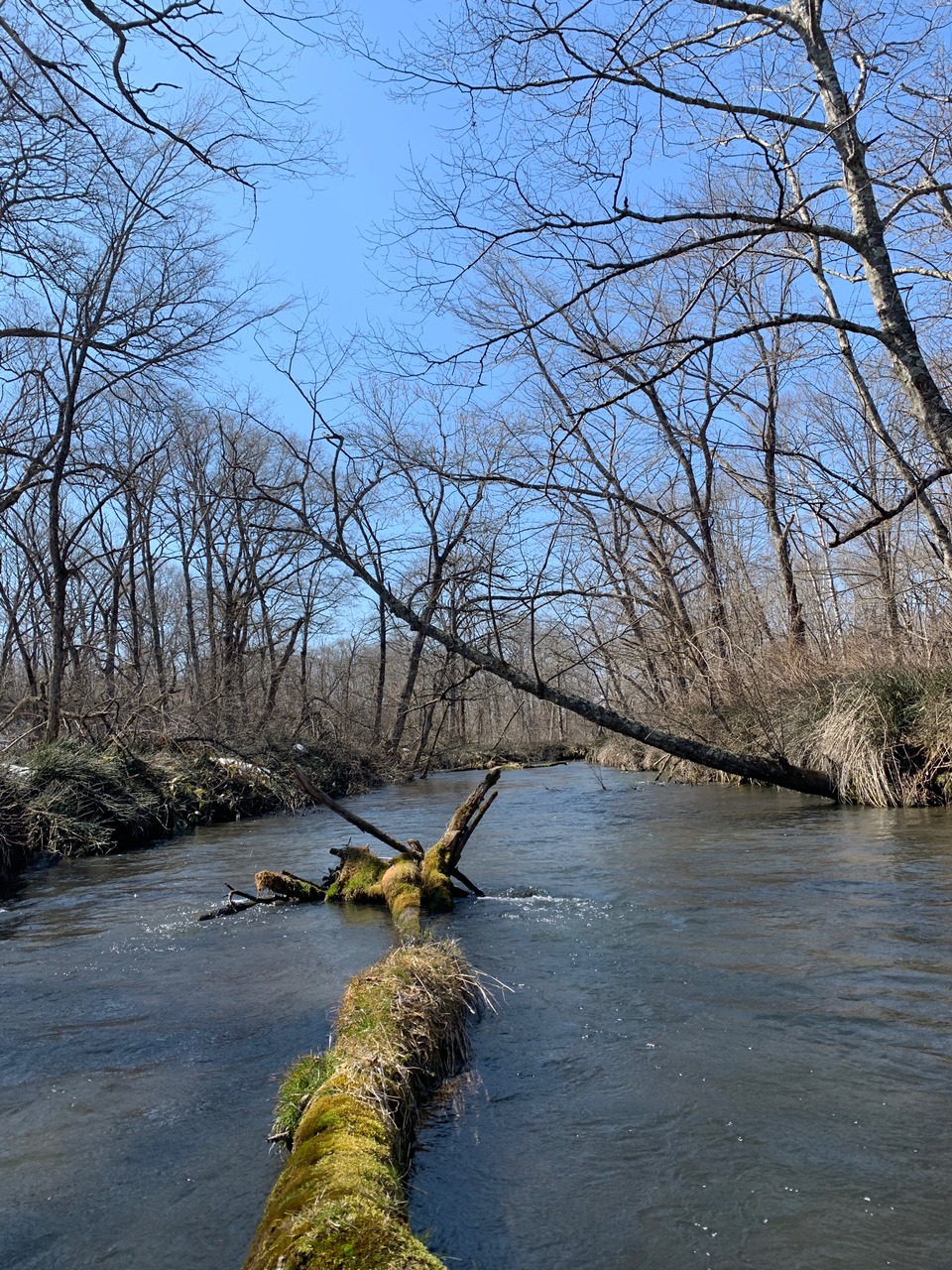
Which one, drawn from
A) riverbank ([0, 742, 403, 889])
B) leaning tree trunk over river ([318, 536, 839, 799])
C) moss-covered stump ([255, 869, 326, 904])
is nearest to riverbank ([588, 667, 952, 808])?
leaning tree trunk over river ([318, 536, 839, 799])

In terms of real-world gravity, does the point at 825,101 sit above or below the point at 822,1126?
above

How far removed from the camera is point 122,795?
13164 mm

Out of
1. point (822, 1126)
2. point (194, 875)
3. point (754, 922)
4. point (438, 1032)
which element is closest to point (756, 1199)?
point (822, 1126)

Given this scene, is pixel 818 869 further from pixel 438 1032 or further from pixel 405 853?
pixel 438 1032

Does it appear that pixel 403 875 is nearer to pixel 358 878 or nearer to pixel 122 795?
pixel 358 878

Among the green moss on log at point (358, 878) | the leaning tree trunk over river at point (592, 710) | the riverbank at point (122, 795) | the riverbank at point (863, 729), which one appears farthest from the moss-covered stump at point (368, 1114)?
the riverbank at point (863, 729)

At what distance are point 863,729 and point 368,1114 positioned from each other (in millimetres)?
9529

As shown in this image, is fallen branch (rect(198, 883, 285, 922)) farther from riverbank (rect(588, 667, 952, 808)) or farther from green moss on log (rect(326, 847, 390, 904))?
riverbank (rect(588, 667, 952, 808))

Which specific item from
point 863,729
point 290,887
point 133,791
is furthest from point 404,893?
point 133,791

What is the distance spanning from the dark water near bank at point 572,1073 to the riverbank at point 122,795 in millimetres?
3632

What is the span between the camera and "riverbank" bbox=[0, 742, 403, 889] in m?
11.1

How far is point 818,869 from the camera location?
736 cm

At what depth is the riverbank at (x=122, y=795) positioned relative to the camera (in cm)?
1112

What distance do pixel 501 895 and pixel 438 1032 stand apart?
368cm
